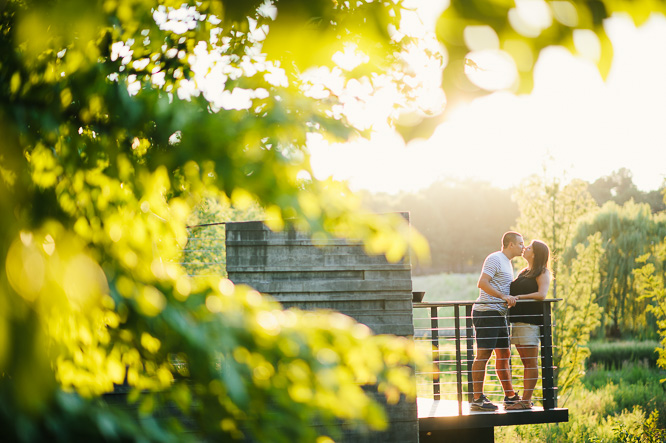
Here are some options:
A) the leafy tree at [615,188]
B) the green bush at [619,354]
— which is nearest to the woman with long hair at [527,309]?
the green bush at [619,354]

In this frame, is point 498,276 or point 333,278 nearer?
point 333,278

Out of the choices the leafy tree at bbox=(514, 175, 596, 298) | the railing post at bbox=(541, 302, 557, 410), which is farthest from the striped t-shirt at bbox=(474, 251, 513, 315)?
the leafy tree at bbox=(514, 175, 596, 298)

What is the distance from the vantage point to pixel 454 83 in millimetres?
1350

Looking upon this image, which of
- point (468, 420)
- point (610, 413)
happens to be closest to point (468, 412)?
point (468, 420)

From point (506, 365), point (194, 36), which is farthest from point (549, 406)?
point (194, 36)

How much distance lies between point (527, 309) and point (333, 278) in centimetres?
244

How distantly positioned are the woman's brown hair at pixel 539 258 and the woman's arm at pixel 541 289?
0.16 ft

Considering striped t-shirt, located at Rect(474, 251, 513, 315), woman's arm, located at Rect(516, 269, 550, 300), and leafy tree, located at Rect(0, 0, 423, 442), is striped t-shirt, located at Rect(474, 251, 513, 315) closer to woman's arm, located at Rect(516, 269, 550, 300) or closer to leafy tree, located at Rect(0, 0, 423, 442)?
woman's arm, located at Rect(516, 269, 550, 300)

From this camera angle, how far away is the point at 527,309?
635cm

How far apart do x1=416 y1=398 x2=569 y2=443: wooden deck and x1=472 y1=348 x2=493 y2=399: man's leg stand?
0.80ft

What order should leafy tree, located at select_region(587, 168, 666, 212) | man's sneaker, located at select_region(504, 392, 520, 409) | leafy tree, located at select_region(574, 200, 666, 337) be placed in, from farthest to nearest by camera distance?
leafy tree, located at select_region(587, 168, 666, 212) < leafy tree, located at select_region(574, 200, 666, 337) < man's sneaker, located at select_region(504, 392, 520, 409)

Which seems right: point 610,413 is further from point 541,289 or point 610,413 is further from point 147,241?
point 147,241

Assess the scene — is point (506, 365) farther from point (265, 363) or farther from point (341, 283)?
point (265, 363)

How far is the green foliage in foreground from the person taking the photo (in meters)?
10.2
